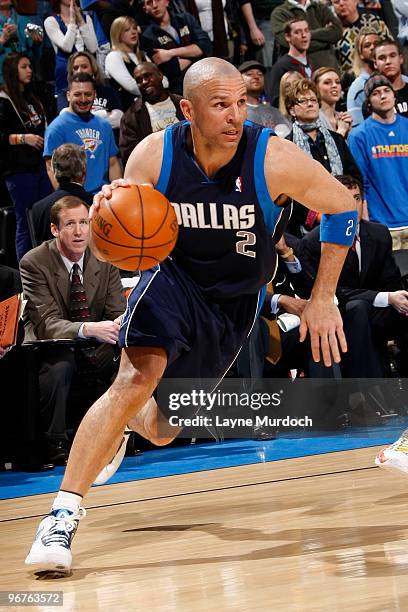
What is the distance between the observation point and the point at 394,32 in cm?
1293

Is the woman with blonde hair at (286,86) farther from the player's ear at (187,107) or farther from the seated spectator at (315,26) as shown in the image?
the player's ear at (187,107)

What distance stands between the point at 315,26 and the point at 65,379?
21.1ft

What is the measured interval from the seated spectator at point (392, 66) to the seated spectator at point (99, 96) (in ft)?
9.15

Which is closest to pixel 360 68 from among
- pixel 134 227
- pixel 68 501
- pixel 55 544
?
pixel 134 227

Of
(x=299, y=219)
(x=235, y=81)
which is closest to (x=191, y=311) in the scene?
(x=235, y=81)

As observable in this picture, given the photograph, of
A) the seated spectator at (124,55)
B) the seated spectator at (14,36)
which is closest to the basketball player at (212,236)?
the seated spectator at (124,55)

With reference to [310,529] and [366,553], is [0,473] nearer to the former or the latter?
[310,529]

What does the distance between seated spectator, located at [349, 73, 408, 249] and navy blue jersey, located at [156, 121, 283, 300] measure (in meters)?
5.16

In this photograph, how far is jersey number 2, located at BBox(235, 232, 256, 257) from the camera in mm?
4324

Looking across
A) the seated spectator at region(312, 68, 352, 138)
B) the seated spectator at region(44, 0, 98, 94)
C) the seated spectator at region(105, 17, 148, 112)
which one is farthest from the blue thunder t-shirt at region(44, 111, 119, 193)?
the seated spectator at region(312, 68, 352, 138)

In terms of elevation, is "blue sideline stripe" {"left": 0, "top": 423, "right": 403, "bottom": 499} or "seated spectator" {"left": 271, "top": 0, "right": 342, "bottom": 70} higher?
"seated spectator" {"left": 271, "top": 0, "right": 342, "bottom": 70}

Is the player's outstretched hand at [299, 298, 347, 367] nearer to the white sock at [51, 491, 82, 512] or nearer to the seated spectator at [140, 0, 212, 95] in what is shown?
the white sock at [51, 491, 82, 512]

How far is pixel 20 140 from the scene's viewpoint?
9.11 m

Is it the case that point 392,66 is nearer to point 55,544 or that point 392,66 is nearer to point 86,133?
point 86,133
